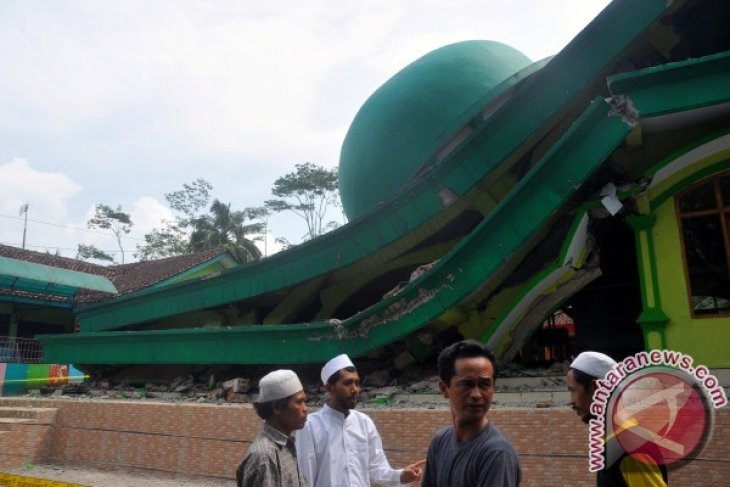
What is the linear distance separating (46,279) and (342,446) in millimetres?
19794

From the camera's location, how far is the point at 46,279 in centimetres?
1967

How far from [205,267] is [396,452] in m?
17.3

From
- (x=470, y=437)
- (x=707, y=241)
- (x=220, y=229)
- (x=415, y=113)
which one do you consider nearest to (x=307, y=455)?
(x=470, y=437)

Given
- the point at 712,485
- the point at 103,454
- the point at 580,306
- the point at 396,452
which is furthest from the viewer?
the point at 580,306

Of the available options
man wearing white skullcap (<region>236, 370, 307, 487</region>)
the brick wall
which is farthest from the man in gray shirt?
the brick wall

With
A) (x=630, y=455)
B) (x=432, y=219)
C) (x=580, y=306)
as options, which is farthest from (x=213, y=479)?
(x=580, y=306)

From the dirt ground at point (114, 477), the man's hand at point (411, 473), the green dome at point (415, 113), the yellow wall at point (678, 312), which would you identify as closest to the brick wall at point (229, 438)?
the dirt ground at point (114, 477)

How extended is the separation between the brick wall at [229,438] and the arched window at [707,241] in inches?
74.3

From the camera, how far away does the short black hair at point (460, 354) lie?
2219 mm

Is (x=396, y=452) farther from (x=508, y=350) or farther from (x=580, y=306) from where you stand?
(x=580, y=306)

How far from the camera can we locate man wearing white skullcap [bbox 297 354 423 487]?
11.2 ft

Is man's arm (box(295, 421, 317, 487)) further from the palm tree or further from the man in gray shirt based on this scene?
the palm tree

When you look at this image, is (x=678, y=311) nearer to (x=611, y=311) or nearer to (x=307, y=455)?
(x=611, y=311)

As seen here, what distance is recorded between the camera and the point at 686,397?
1920mm
